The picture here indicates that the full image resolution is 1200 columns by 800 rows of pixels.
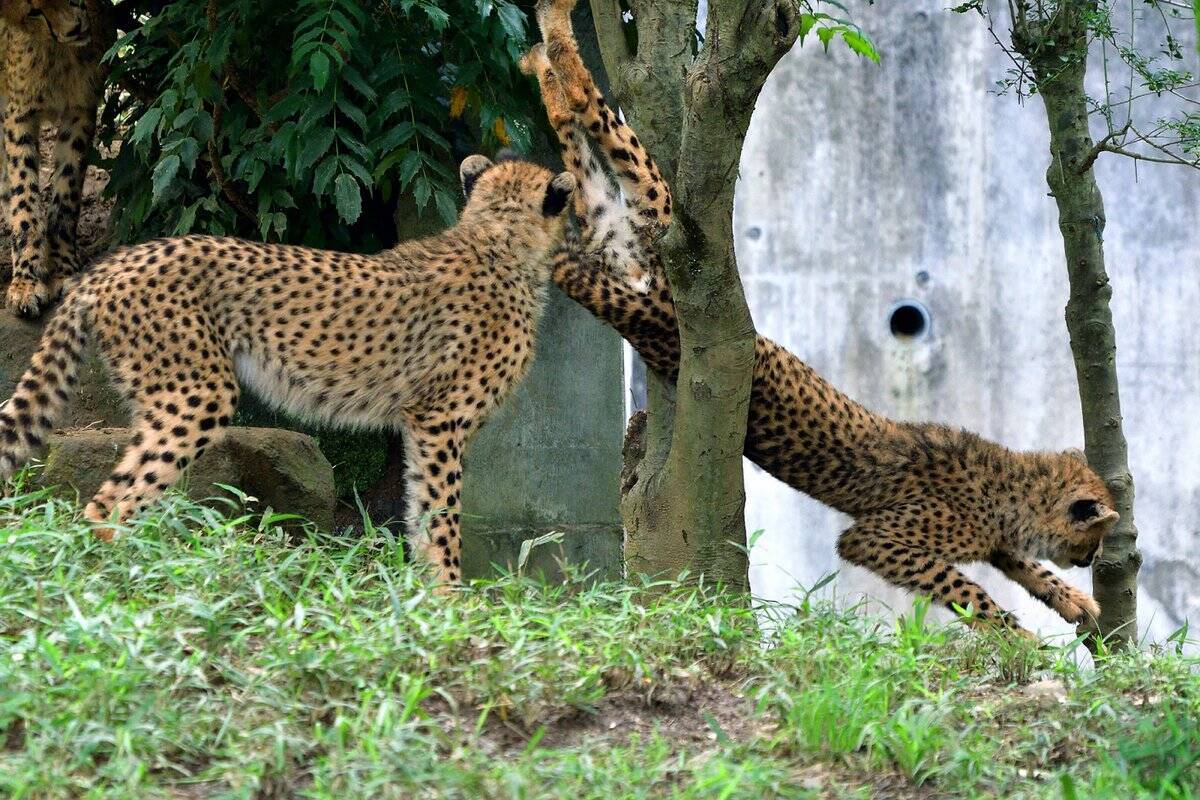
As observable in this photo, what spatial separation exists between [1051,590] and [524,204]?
101 inches

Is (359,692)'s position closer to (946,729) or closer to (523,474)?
(946,729)

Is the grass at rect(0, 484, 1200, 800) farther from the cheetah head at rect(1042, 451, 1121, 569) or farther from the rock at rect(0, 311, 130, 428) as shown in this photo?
the rock at rect(0, 311, 130, 428)

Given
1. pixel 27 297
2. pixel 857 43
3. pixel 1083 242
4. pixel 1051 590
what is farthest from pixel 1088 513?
pixel 27 297

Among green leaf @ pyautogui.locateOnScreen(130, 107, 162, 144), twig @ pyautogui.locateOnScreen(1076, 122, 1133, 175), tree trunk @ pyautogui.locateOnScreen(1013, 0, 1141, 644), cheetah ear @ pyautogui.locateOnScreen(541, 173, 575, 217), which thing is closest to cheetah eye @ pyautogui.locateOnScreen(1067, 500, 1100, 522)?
tree trunk @ pyautogui.locateOnScreen(1013, 0, 1141, 644)

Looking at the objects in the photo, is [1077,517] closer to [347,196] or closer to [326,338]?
[326,338]

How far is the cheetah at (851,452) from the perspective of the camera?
5027 mm

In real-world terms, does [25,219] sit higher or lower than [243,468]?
higher

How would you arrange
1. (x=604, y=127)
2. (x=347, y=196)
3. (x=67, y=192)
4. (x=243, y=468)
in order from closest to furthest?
(x=604, y=127) → (x=243, y=468) → (x=347, y=196) → (x=67, y=192)

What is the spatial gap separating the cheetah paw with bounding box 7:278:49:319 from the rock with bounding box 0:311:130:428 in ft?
0.12

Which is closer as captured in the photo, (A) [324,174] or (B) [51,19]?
(A) [324,174]

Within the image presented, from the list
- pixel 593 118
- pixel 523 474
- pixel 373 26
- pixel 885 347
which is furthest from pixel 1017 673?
pixel 885 347

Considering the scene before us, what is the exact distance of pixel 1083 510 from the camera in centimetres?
557

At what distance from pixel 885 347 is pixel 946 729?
206 inches

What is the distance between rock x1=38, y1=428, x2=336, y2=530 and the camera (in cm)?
525
